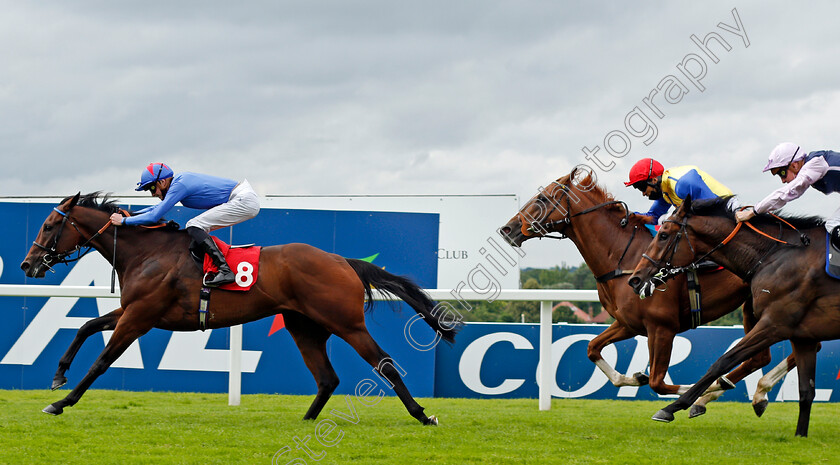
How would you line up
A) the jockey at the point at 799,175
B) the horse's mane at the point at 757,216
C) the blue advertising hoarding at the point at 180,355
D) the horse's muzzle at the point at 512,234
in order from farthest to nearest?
1. the blue advertising hoarding at the point at 180,355
2. the horse's muzzle at the point at 512,234
3. the horse's mane at the point at 757,216
4. the jockey at the point at 799,175

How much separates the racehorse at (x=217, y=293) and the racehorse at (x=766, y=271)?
1807 millimetres

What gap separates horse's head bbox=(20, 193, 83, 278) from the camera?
6.33m

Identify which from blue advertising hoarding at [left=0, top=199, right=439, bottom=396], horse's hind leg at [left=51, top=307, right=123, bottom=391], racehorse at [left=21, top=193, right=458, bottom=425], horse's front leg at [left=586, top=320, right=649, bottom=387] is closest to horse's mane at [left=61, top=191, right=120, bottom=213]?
racehorse at [left=21, top=193, right=458, bottom=425]

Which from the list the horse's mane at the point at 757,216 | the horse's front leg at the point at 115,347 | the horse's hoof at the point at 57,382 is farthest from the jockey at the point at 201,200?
the horse's mane at the point at 757,216

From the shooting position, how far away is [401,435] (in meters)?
5.28

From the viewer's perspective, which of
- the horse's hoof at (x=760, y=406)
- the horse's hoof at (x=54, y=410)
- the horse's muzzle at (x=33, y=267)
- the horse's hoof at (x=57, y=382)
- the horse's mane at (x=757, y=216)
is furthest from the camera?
the horse's muzzle at (x=33, y=267)

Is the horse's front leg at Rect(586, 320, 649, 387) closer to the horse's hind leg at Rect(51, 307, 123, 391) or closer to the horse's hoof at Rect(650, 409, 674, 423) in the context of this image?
the horse's hoof at Rect(650, 409, 674, 423)

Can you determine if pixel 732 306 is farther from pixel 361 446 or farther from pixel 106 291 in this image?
pixel 106 291

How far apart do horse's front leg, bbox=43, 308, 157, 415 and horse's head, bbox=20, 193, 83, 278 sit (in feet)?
2.64

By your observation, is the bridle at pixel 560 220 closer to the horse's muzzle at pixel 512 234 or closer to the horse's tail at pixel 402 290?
the horse's muzzle at pixel 512 234

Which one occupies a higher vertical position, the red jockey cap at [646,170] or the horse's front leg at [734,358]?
the red jockey cap at [646,170]

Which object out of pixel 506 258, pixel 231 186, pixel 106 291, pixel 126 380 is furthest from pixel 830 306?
pixel 126 380

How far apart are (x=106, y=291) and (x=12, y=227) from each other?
9.69 ft

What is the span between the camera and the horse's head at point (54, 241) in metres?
6.33
